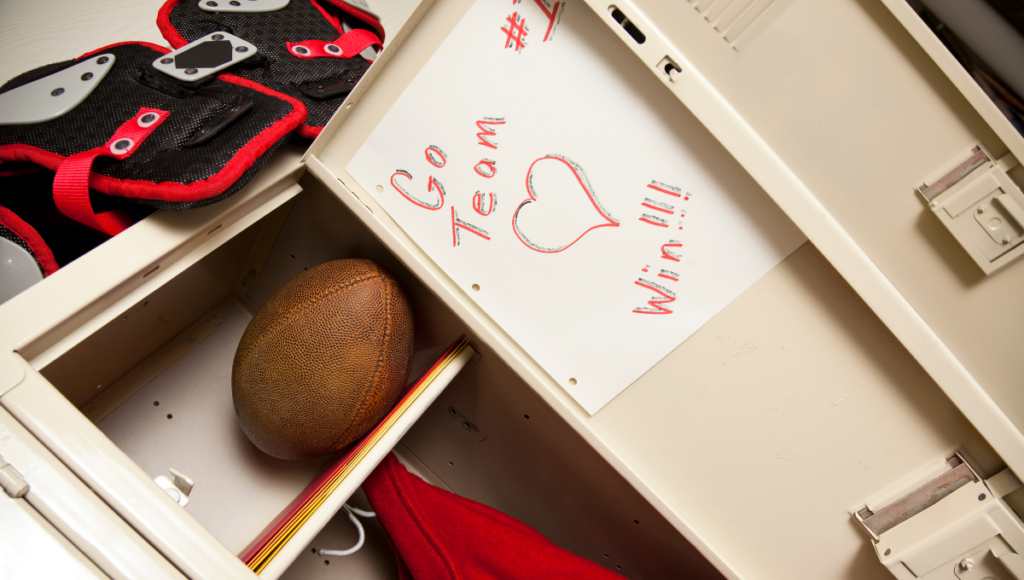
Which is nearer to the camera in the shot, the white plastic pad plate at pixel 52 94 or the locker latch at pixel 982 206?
the locker latch at pixel 982 206

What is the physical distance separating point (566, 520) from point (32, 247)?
3.13ft

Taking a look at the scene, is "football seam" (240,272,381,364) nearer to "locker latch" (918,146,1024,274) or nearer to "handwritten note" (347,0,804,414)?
"handwritten note" (347,0,804,414)

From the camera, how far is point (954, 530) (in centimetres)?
59

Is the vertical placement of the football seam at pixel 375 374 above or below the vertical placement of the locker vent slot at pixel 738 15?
below

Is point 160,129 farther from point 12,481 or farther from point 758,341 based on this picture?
point 758,341

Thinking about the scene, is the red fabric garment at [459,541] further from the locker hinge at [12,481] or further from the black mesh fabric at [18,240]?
the black mesh fabric at [18,240]

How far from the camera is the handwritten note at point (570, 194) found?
0.58 metres

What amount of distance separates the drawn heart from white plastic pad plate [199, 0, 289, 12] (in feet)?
1.89

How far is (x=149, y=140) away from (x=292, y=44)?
29cm

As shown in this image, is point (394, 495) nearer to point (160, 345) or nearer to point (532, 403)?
point (532, 403)

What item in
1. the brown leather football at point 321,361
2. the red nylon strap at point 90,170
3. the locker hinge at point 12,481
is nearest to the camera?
the locker hinge at point 12,481

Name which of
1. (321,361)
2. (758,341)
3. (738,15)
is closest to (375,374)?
(321,361)

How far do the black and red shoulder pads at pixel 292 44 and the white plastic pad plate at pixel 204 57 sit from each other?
2cm

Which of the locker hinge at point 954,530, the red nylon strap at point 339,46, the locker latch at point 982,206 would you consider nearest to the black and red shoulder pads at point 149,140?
the red nylon strap at point 339,46
